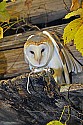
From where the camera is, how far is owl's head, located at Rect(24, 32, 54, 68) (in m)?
0.91

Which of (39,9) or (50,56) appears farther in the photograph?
(39,9)

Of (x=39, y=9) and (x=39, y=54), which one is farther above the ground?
(x=39, y=9)

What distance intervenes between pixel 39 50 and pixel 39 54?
1 centimetres

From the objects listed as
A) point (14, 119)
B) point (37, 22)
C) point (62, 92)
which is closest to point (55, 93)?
point (62, 92)

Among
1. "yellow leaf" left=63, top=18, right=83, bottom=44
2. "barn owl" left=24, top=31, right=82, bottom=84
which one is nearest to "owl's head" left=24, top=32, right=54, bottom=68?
"barn owl" left=24, top=31, right=82, bottom=84

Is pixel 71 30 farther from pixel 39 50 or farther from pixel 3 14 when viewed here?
pixel 3 14

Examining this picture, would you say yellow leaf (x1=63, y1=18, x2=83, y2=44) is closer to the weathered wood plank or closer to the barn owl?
the barn owl

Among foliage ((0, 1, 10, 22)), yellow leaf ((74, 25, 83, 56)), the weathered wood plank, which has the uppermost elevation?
foliage ((0, 1, 10, 22))

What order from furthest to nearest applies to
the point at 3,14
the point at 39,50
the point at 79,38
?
the point at 3,14, the point at 39,50, the point at 79,38

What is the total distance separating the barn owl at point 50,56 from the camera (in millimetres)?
917

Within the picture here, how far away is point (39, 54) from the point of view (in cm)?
91

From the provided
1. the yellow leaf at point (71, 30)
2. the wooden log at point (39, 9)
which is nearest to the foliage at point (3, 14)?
the wooden log at point (39, 9)

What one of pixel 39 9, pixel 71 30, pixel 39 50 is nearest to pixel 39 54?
pixel 39 50

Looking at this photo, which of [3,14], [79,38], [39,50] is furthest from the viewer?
[3,14]
